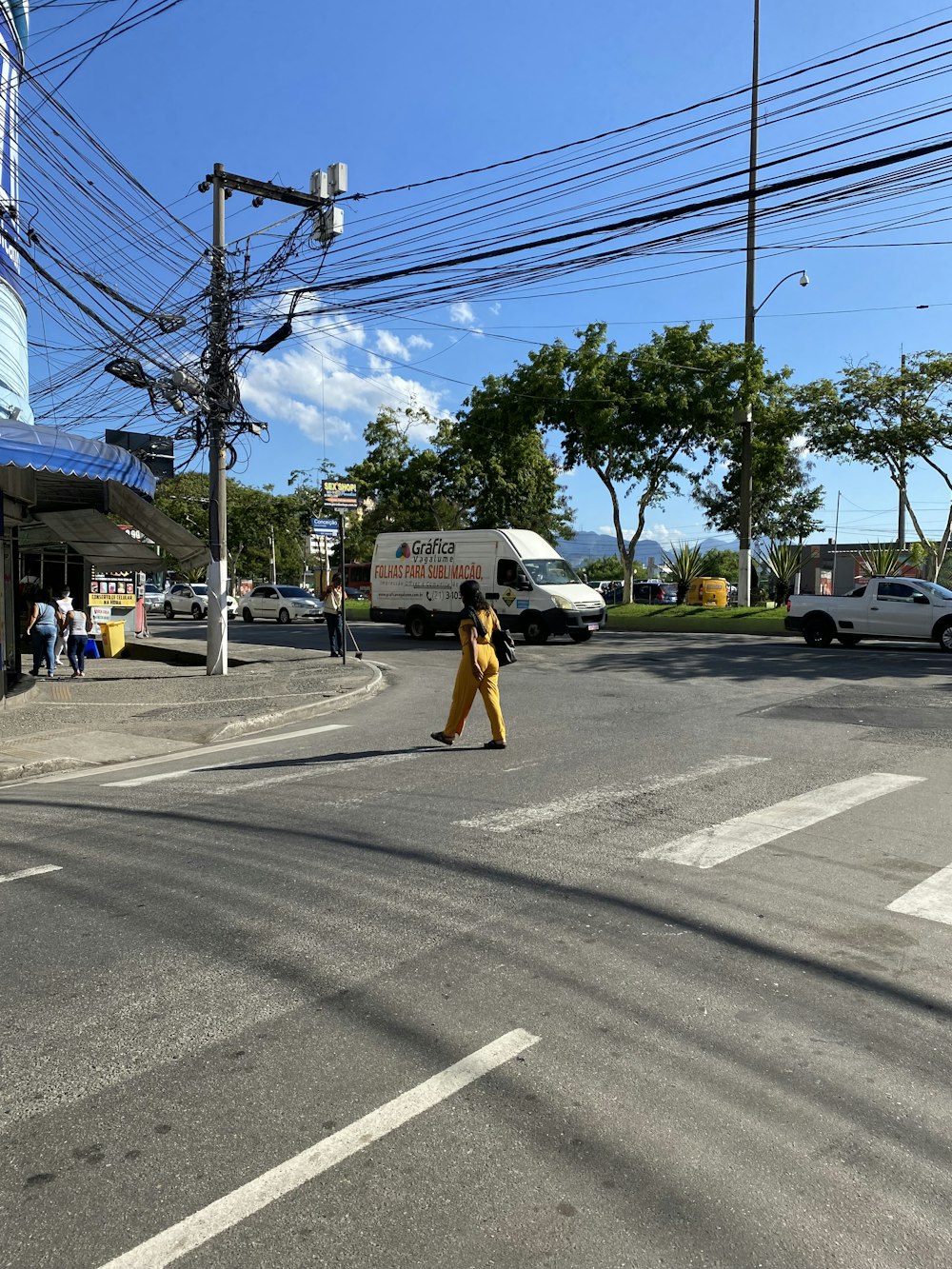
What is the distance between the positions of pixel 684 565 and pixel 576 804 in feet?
94.2

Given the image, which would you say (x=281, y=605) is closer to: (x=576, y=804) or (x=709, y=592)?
(x=709, y=592)

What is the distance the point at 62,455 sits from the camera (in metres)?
12.6

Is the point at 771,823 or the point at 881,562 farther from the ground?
the point at 881,562

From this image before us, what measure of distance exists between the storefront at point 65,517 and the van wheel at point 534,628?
24.4ft

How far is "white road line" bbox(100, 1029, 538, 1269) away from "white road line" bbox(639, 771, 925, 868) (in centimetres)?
254

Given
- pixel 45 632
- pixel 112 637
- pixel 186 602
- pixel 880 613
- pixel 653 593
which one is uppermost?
pixel 653 593

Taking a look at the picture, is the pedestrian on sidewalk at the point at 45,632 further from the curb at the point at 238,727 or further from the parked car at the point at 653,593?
the parked car at the point at 653,593

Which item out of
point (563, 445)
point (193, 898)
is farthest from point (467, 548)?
point (193, 898)

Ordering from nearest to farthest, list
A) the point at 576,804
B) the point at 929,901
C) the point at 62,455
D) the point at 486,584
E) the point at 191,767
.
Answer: the point at 929,901 < the point at 576,804 < the point at 191,767 < the point at 62,455 < the point at 486,584

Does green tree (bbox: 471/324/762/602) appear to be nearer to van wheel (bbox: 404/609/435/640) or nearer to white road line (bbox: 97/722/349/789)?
van wheel (bbox: 404/609/435/640)

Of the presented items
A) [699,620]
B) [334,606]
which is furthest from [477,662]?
[699,620]

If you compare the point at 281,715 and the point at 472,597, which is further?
the point at 281,715

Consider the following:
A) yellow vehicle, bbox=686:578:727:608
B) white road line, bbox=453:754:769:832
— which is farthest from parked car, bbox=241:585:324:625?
white road line, bbox=453:754:769:832

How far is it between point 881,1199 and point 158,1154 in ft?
6.56
